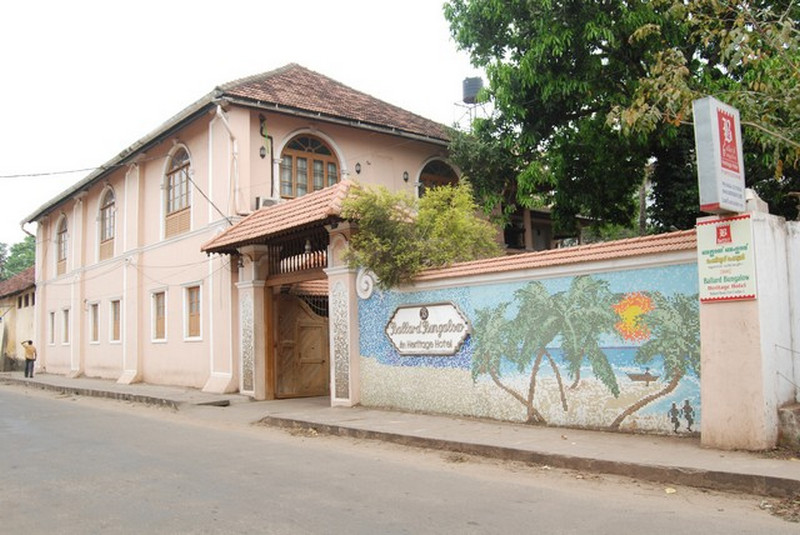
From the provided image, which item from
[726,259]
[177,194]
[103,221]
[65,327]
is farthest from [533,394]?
[65,327]

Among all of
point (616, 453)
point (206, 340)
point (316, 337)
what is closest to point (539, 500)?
point (616, 453)

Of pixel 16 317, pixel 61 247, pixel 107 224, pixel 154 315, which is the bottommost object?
pixel 154 315

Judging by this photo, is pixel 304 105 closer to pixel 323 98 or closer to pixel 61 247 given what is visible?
pixel 323 98

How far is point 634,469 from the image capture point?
688cm

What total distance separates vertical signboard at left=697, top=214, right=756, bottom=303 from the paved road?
7.47 ft

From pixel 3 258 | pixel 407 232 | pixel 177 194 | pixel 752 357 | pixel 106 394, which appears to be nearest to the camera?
pixel 752 357

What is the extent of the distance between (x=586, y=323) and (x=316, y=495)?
4508mm

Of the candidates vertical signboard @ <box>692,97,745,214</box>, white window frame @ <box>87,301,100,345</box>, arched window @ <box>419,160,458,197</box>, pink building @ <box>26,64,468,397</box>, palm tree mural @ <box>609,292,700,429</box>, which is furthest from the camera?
white window frame @ <box>87,301,100,345</box>

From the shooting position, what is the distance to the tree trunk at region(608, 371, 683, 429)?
8.27m

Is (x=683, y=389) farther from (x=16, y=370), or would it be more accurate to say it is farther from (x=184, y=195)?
(x=16, y=370)

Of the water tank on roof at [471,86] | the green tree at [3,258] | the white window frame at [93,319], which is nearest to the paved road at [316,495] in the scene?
the white window frame at [93,319]

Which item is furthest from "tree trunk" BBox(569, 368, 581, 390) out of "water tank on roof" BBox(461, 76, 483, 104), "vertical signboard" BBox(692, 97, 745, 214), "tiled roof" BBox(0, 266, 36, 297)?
"tiled roof" BBox(0, 266, 36, 297)

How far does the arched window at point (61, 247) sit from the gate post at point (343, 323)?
1931 cm

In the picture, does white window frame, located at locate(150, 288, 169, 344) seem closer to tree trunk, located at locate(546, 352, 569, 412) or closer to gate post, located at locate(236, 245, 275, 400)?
gate post, located at locate(236, 245, 275, 400)
